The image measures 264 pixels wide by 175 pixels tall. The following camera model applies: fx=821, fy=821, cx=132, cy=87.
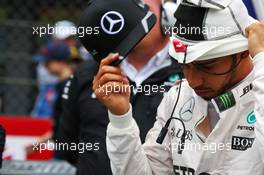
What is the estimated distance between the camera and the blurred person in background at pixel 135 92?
155 inches

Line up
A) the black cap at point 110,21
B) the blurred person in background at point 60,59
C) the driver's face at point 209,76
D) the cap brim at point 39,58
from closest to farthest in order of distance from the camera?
the driver's face at point 209,76 → the black cap at point 110,21 → the blurred person in background at point 60,59 → the cap brim at point 39,58

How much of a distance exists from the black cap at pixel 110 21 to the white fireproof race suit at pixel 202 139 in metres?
0.33

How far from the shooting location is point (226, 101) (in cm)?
288

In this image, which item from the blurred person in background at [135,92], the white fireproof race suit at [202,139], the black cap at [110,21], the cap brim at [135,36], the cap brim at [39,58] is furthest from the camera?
the cap brim at [39,58]

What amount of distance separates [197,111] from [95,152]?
106cm

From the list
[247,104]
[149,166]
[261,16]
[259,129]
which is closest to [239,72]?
[247,104]

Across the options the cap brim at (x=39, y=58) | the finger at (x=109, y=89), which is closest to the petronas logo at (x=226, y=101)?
the finger at (x=109, y=89)

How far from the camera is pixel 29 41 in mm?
7762

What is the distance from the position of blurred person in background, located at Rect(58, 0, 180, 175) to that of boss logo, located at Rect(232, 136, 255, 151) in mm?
1017

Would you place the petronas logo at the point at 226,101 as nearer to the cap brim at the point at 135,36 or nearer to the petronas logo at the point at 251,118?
the petronas logo at the point at 251,118

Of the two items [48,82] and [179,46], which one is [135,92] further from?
[48,82]

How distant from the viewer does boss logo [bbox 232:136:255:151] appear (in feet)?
9.27

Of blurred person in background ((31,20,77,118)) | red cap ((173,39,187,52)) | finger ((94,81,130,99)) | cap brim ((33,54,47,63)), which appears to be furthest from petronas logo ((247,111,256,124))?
cap brim ((33,54,47,63))

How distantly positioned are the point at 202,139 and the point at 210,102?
0.14m
